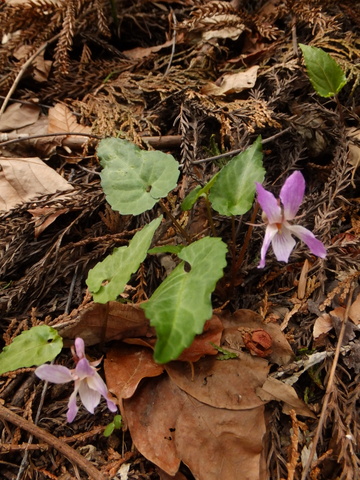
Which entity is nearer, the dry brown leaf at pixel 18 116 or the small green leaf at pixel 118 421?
the small green leaf at pixel 118 421

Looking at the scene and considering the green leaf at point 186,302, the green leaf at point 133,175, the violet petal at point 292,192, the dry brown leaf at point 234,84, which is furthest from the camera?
the dry brown leaf at point 234,84

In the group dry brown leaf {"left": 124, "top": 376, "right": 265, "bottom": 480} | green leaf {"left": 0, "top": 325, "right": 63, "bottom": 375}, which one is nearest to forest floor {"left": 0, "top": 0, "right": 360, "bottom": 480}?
dry brown leaf {"left": 124, "top": 376, "right": 265, "bottom": 480}

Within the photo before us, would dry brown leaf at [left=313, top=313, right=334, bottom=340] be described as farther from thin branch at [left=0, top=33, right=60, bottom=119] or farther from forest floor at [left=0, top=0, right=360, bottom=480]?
thin branch at [left=0, top=33, right=60, bottom=119]

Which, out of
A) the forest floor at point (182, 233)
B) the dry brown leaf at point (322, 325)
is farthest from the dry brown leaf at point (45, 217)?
the dry brown leaf at point (322, 325)

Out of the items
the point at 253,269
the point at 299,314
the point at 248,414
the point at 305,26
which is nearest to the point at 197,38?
the point at 305,26

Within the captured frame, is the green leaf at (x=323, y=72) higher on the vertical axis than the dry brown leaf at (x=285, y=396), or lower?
higher

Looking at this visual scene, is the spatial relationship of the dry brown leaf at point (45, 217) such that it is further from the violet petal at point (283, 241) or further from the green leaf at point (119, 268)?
the violet petal at point (283, 241)

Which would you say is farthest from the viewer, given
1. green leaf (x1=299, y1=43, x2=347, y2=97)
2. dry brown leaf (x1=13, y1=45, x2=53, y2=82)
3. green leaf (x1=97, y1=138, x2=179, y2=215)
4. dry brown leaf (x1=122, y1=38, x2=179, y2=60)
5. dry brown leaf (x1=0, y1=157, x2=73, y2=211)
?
dry brown leaf (x1=122, y1=38, x2=179, y2=60)
